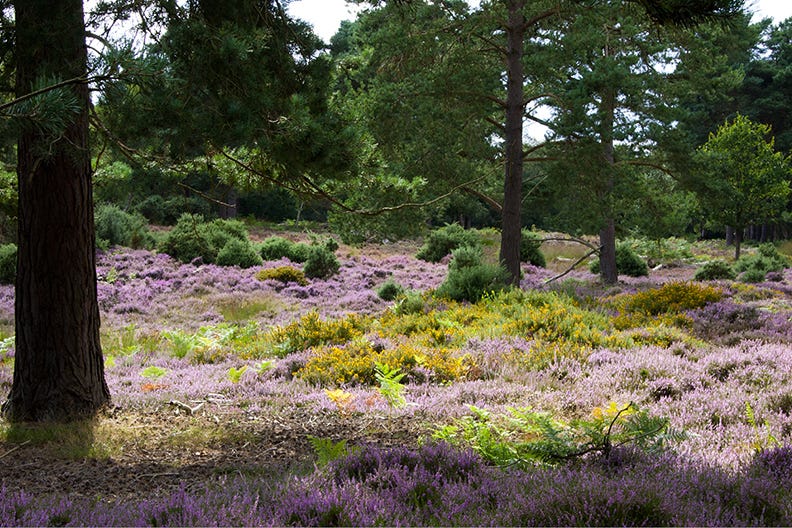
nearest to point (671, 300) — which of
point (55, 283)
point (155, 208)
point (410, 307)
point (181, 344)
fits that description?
point (410, 307)

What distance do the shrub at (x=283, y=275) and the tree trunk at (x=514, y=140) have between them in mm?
6641

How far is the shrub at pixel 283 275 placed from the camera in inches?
685

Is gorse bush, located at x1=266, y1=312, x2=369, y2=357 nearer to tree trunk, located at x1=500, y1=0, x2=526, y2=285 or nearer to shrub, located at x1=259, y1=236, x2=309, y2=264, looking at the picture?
tree trunk, located at x1=500, y1=0, x2=526, y2=285

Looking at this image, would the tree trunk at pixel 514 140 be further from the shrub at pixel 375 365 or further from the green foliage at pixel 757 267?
the green foliage at pixel 757 267

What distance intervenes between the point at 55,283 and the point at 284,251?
671 inches

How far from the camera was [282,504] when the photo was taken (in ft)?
9.23

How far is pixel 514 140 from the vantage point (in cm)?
1293

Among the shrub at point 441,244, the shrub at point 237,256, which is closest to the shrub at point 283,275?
the shrub at point 237,256

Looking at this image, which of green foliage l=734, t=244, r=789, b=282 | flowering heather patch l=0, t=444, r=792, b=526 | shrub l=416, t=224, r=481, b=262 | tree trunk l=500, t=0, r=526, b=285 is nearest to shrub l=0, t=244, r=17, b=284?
tree trunk l=500, t=0, r=526, b=285

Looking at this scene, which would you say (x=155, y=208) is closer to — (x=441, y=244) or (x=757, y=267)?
(x=441, y=244)

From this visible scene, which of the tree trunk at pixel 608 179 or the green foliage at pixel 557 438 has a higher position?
the tree trunk at pixel 608 179

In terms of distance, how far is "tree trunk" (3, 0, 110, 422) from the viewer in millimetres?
4875

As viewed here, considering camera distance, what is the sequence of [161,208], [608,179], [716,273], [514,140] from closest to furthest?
[608,179] < [514,140] < [716,273] < [161,208]

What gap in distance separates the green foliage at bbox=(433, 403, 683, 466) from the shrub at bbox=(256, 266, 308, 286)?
527 inches
